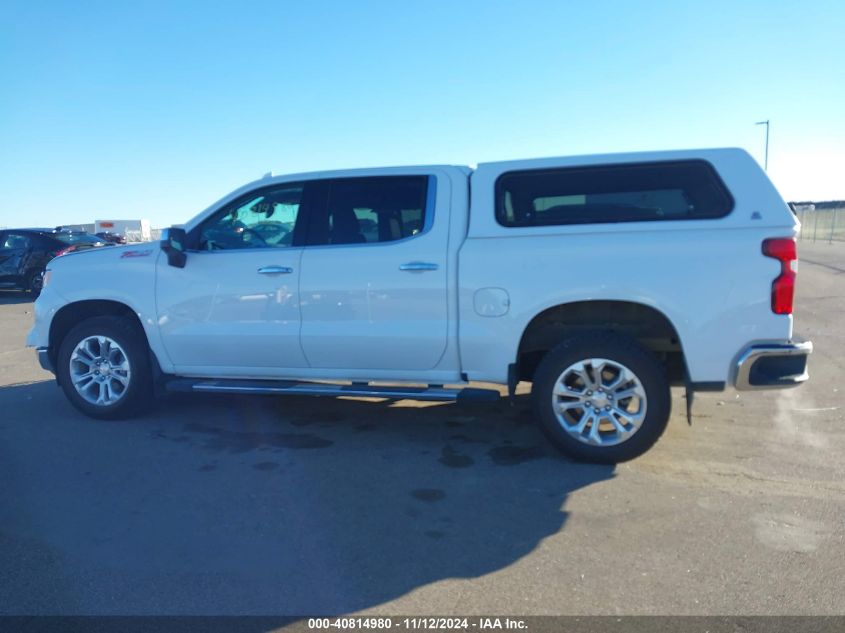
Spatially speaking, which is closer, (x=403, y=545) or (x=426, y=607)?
(x=426, y=607)

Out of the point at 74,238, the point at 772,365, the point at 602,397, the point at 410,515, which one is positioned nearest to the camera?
the point at 410,515

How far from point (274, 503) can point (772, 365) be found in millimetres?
3310

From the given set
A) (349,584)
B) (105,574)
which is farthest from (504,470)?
(105,574)

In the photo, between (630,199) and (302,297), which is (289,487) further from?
(630,199)

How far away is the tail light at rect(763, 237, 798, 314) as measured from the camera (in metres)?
4.38

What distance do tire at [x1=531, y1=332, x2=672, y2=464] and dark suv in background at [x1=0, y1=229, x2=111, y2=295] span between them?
1451 cm

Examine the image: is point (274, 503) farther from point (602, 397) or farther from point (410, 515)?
point (602, 397)

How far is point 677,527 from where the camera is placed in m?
3.92

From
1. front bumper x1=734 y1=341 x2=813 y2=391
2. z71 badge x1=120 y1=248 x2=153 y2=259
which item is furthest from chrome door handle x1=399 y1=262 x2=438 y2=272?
z71 badge x1=120 y1=248 x2=153 y2=259

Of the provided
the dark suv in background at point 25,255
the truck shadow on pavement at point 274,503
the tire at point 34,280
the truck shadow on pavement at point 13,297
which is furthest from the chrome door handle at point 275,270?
the tire at point 34,280

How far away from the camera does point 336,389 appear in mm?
5305

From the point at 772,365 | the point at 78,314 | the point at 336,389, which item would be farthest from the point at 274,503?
the point at 772,365

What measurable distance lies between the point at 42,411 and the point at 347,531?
3997mm

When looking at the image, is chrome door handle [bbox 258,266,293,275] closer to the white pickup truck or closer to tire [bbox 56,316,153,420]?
the white pickup truck
